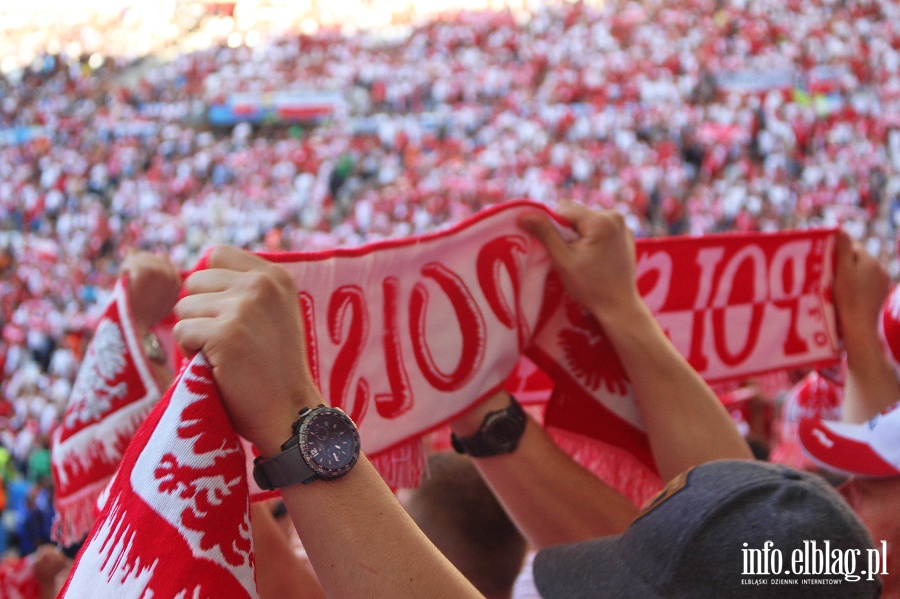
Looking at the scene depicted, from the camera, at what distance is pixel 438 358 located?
1141 mm

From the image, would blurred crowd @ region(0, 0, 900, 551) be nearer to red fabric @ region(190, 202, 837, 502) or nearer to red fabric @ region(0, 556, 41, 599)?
red fabric @ region(0, 556, 41, 599)

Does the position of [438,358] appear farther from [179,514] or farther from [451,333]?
[179,514]

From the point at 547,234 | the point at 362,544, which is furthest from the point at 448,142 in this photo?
the point at 362,544

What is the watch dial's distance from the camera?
629mm

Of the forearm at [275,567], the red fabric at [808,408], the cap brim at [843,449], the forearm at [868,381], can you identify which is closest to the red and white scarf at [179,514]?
the forearm at [275,567]

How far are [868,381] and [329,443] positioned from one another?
1042 mm

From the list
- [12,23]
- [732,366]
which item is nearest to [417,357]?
[732,366]

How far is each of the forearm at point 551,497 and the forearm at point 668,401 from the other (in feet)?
0.29

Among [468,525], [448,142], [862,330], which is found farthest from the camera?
[448,142]

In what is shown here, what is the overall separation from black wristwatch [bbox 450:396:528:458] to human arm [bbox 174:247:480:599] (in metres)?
0.42

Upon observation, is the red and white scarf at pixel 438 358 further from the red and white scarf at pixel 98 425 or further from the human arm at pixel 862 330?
the red and white scarf at pixel 98 425

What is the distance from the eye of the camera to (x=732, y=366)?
155 cm

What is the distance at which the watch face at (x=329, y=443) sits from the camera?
628mm

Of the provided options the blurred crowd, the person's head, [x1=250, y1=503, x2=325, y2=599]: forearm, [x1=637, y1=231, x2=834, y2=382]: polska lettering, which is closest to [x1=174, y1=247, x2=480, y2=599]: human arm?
[x1=250, y1=503, x2=325, y2=599]: forearm
